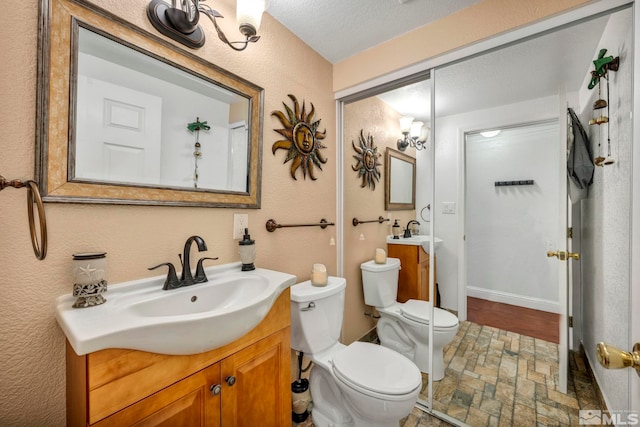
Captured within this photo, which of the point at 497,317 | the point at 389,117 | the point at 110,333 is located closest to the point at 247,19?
the point at 389,117

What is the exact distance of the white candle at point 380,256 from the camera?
1868mm

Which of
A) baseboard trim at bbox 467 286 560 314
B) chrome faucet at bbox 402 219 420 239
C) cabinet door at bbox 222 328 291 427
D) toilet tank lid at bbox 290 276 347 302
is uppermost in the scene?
chrome faucet at bbox 402 219 420 239

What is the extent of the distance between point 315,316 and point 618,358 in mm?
1109

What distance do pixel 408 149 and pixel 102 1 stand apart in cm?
167

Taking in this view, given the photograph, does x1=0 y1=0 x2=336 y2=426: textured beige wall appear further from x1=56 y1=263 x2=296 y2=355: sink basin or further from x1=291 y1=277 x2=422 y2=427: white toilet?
x1=291 y1=277 x2=422 y2=427: white toilet

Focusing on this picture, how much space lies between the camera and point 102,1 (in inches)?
35.4

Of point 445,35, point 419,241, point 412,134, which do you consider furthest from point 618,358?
point 445,35

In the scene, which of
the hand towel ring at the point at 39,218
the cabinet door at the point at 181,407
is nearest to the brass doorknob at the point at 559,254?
the cabinet door at the point at 181,407

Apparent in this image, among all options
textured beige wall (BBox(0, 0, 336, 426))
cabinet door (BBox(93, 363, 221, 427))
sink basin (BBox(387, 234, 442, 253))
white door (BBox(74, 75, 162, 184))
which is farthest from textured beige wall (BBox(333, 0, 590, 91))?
cabinet door (BBox(93, 363, 221, 427))

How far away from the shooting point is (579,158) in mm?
1243

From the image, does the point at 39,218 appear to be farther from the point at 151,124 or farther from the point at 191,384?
the point at 191,384

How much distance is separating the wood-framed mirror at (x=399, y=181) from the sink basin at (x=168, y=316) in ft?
3.39

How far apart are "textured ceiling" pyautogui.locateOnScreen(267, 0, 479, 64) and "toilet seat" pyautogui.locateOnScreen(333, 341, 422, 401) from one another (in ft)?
6.38

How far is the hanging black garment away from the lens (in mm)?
1209
